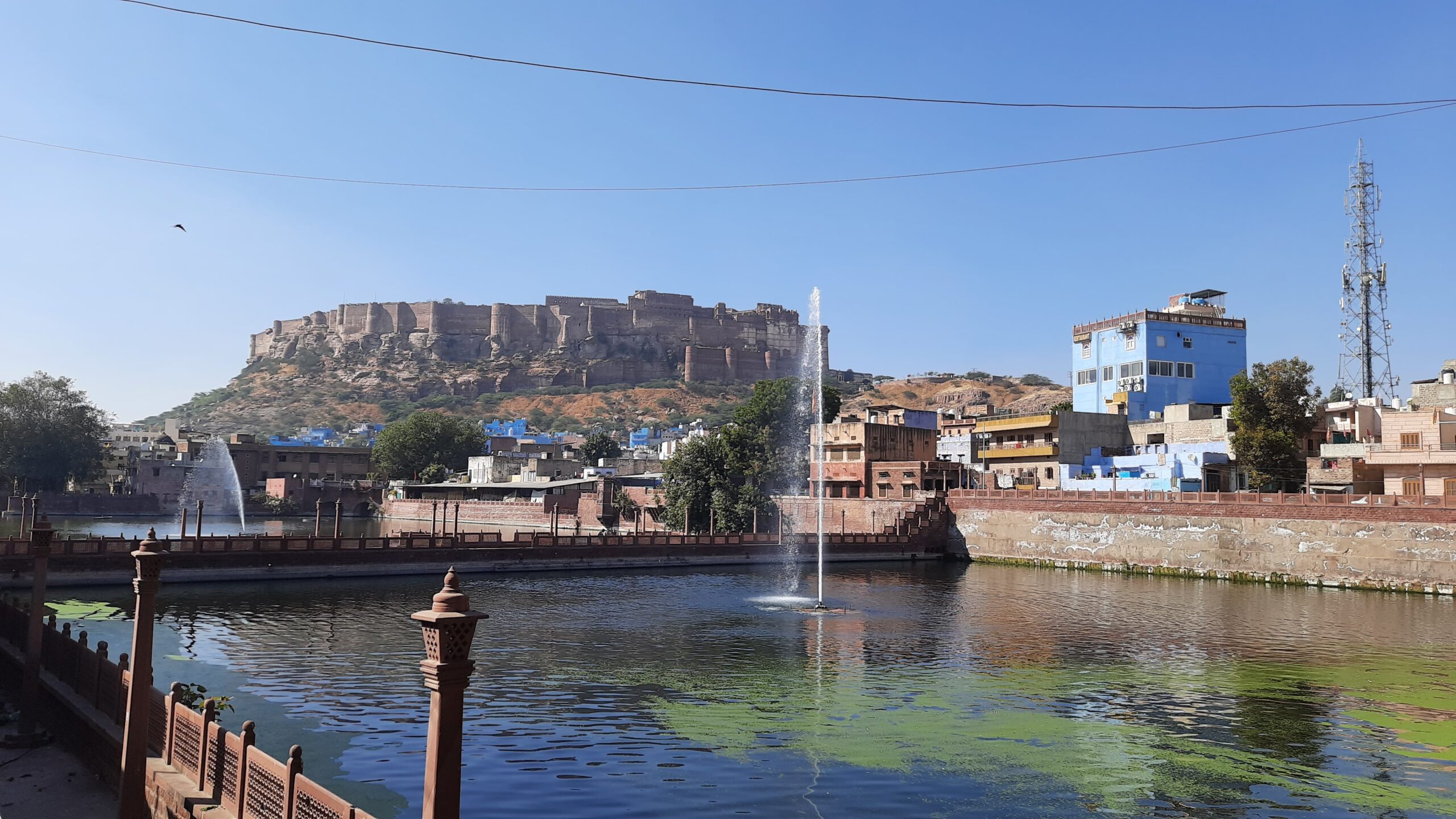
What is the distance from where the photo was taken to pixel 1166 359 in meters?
63.6

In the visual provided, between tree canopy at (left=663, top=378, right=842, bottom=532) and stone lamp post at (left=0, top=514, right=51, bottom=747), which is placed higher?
tree canopy at (left=663, top=378, right=842, bottom=532)

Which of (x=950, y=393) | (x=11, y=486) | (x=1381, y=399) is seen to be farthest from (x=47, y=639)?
(x=950, y=393)

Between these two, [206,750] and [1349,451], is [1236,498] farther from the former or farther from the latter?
[206,750]

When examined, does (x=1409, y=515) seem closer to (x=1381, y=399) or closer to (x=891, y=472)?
(x=1381, y=399)

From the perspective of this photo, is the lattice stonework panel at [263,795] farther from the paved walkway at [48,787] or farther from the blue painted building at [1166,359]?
the blue painted building at [1166,359]

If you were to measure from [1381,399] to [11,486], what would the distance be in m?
105

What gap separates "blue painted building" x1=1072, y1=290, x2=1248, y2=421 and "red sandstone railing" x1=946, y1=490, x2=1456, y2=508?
14.7 metres

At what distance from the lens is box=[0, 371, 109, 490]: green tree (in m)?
83.4

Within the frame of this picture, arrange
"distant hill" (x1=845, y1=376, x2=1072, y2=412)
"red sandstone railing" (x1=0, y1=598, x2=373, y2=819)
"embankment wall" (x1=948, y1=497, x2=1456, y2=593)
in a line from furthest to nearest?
"distant hill" (x1=845, y1=376, x2=1072, y2=412) < "embankment wall" (x1=948, y1=497, x2=1456, y2=593) < "red sandstone railing" (x1=0, y1=598, x2=373, y2=819)

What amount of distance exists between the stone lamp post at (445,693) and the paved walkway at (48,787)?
6.93 m

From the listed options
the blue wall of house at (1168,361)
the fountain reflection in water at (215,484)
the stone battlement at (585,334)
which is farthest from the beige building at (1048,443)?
the stone battlement at (585,334)

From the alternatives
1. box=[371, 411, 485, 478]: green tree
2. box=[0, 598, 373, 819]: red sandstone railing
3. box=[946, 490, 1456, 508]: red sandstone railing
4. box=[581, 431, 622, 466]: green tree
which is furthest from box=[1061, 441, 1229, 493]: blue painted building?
box=[371, 411, 485, 478]: green tree

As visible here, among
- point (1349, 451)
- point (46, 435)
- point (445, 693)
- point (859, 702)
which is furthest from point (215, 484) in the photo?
point (445, 693)

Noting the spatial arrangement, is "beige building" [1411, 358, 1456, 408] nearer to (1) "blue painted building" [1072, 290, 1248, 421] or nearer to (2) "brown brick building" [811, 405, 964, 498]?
(1) "blue painted building" [1072, 290, 1248, 421]
